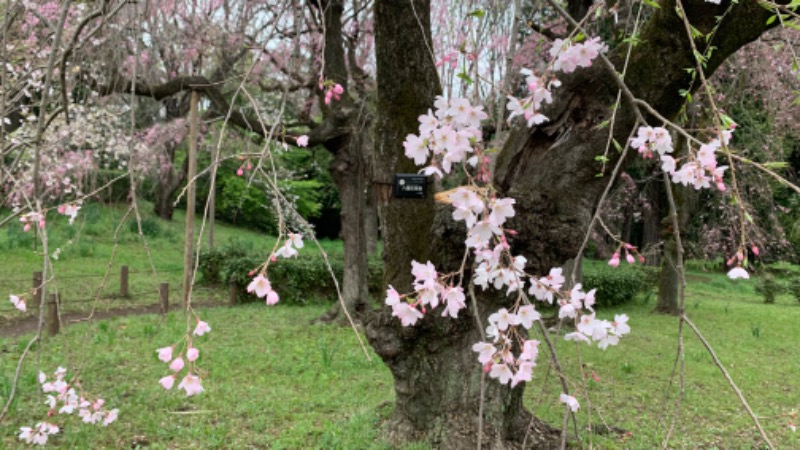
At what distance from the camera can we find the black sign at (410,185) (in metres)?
2.94

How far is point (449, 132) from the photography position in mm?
1336

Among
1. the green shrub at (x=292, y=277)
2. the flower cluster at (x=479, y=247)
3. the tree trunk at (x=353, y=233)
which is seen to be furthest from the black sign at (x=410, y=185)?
the green shrub at (x=292, y=277)

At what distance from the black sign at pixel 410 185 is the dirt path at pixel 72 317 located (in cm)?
408

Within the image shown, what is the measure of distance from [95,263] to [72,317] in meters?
3.70

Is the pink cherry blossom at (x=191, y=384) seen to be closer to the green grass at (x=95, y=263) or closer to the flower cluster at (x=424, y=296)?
the flower cluster at (x=424, y=296)

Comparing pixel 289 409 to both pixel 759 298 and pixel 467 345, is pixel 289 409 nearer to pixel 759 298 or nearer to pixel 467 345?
pixel 467 345

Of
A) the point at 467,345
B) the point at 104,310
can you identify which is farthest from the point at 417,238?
the point at 104,310

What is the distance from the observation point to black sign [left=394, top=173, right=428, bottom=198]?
9.64ft

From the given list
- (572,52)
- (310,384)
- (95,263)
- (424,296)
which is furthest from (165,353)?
(95,263)

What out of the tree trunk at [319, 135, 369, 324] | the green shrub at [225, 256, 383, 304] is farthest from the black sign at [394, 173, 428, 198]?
the green shrub at [225, 256, 383, 304]

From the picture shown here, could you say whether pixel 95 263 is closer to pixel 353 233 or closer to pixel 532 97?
pixel 353 233

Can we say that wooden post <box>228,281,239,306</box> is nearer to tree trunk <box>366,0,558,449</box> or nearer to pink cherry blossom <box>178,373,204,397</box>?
tree trunk <box>366,0,558,449</box>

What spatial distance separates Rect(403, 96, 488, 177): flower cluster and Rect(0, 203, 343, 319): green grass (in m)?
6.17

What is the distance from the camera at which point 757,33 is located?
2467mm
